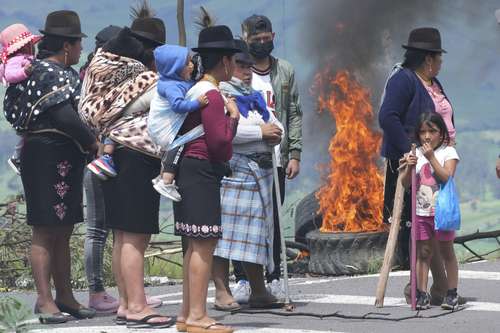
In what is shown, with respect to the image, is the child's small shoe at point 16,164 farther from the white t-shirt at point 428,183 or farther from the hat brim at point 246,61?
the white t-shirt at point 428,183

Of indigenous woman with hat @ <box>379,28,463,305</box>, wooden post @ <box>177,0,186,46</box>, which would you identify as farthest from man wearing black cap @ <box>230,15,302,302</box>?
wooden post @ <box>177,0,186,46</box>

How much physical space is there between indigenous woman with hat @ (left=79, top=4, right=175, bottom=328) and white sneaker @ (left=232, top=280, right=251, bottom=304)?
126 cm

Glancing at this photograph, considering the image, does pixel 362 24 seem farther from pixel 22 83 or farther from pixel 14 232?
pixel 22 83

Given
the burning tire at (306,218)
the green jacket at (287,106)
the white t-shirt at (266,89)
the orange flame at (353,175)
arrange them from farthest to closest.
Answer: the burning tire at (306,218) → the orange flame at (353,175) → the green jacket at (287,106) → the white t-shirt at (266,89)

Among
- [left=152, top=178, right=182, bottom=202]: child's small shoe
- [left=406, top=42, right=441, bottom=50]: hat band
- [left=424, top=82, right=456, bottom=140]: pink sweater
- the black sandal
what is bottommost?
the black sandal

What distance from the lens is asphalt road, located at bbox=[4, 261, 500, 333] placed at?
32.1ft

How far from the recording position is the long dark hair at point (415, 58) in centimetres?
1095

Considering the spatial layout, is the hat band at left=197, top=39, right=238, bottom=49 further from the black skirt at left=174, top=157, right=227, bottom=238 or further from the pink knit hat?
the pink knit hat

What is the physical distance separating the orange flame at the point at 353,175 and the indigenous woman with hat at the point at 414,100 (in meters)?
2.75

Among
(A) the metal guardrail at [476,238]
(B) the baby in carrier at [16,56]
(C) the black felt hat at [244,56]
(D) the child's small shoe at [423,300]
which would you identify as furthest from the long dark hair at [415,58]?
(A) the metal guardrail at [476,238]

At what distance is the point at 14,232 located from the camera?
1391cm

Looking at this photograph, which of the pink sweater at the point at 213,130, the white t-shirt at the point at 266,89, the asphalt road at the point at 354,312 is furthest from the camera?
the white t-shirt at the point at 266,89

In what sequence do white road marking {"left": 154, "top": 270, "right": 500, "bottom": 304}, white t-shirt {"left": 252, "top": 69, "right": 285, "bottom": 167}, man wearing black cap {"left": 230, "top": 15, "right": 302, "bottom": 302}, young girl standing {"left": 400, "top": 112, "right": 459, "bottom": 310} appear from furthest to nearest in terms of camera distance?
white road marking {"left": 154, "top": 270, "right": 500, "bottom": 304} → man wearing black cap {"left": 230, "top": 15, "right": 302, "bottom": 302} → white t-shirt {"left": 252, "top": 69, "right": 285, "bottom": 167} → young girl standing {"left": 400, "top": 112, "right": 459, "bottom": 310}

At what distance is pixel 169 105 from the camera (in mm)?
9578
